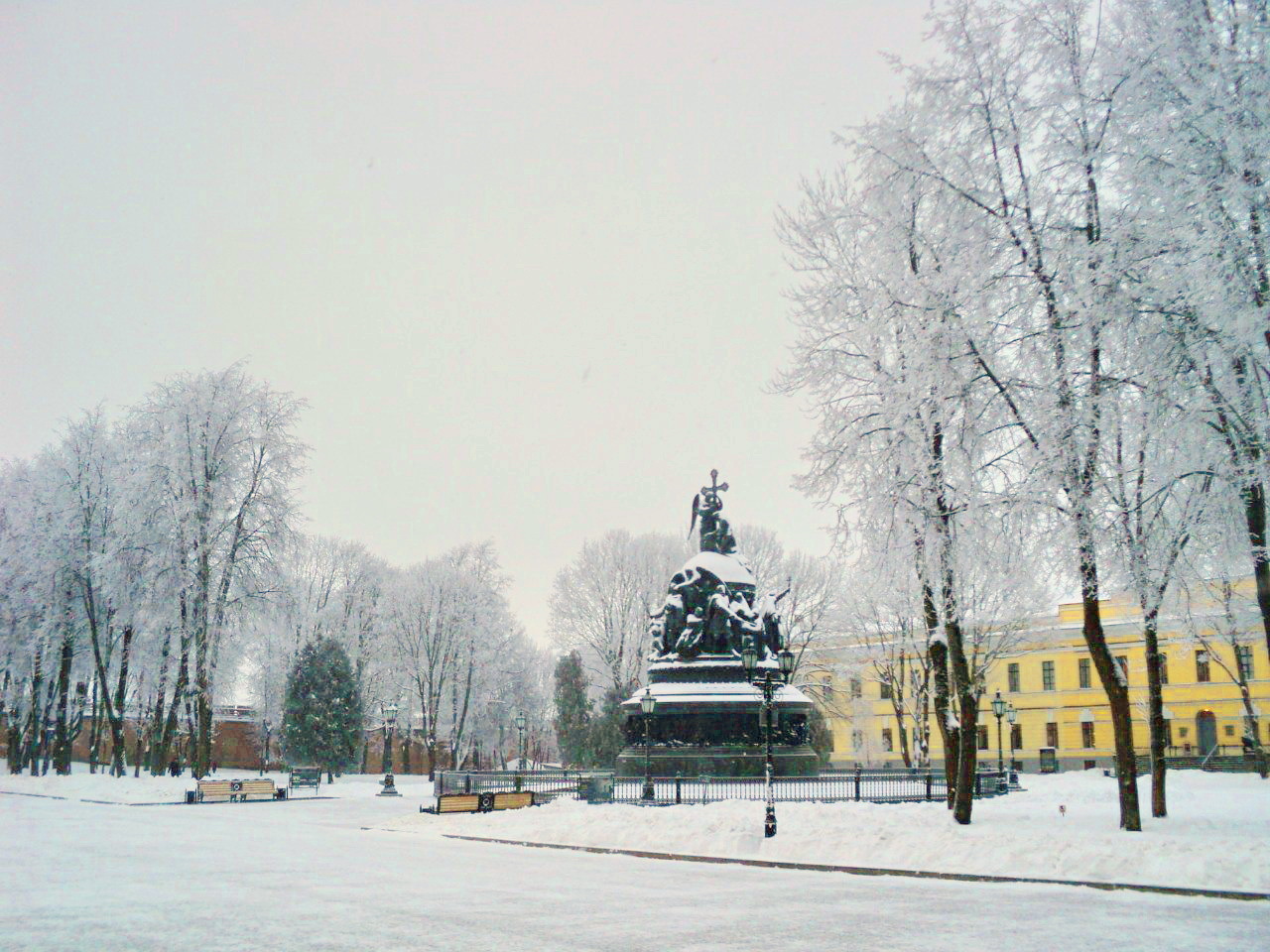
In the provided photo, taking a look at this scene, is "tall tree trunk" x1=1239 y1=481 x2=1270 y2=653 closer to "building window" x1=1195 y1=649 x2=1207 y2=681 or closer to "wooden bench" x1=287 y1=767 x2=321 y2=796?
"wooden bench" x1=287 y1=767 x2=321 y2=796

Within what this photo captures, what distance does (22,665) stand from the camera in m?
45.6

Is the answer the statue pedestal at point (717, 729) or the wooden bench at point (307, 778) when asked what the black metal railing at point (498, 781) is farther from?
the wooden bench at point (307, 778)

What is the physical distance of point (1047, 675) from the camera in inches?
2726

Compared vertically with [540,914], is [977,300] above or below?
above

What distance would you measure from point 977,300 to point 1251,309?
14.0 feet

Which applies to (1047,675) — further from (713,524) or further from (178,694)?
(178,694)

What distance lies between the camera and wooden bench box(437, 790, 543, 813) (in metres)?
27.8

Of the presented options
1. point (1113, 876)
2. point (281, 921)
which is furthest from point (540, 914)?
point (1113, 876)

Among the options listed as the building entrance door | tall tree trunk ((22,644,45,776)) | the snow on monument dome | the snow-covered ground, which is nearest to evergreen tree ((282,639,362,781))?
tall tree trunk ((22,644,45,776))

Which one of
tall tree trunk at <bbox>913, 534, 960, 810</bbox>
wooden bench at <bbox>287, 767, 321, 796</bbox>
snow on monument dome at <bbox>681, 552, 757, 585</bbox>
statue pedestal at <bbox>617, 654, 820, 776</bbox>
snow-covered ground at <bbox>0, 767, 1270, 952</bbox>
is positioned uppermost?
snow on monument dome at <bbox>681, 552, 757, 585</bbox>

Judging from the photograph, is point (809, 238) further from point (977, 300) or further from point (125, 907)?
point (125, 907)

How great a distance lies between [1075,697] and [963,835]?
57.7 m

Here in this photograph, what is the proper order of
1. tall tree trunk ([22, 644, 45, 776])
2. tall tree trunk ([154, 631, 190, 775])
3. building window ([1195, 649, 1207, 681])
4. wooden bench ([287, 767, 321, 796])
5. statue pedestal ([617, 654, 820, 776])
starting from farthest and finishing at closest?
building window ([1195, 649, 1207, 681]) → tall tree trunk ([22, 644, 45, 776]) → wooden bench ([287, 767, 321, 796]) → tall tree trunk ([154, 631, 190, 775]) → statue pedestal ([617, 654, 820, 776])

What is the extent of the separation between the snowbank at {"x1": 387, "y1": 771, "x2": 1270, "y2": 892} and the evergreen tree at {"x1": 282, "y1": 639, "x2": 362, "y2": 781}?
30332 millimetres
